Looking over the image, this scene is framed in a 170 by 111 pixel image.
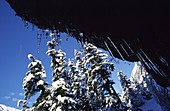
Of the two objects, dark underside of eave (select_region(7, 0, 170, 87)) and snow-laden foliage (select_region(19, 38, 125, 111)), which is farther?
snow-laden foliage (select_region(19, 38, 125, 111))

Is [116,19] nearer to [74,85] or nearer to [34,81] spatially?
[34,81]

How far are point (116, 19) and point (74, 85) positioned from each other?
74.1ft

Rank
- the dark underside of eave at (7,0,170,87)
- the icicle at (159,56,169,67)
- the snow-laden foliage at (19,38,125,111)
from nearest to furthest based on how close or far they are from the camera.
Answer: the dark underside of eave at (7,0,170,87) < the icicle at (159,56,169,67) < the snow-laden foliage at (19,38,125,111)

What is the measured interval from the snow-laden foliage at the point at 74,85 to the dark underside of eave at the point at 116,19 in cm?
1155

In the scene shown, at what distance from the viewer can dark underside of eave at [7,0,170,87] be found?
3662 millimetres

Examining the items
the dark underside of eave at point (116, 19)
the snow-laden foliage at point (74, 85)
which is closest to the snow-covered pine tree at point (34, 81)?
the snow-laden foliage at point (74, 85)

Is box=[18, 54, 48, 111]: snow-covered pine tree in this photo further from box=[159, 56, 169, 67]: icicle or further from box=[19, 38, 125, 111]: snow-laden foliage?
box=[159, 56, 169, 67]: icicle

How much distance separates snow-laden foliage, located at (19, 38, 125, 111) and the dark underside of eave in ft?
37.9

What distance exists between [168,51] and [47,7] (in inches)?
96.2

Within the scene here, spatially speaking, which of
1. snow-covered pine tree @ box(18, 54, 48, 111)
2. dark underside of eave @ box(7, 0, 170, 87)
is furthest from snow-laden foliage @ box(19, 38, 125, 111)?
dark underside of eave @ box(7, 0, 170, 87)

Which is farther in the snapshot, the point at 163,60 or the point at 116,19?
the point at 163,60

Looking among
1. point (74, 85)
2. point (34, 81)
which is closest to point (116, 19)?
point (34, 81)

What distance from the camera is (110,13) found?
3906mm

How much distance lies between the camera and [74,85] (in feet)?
85.6
